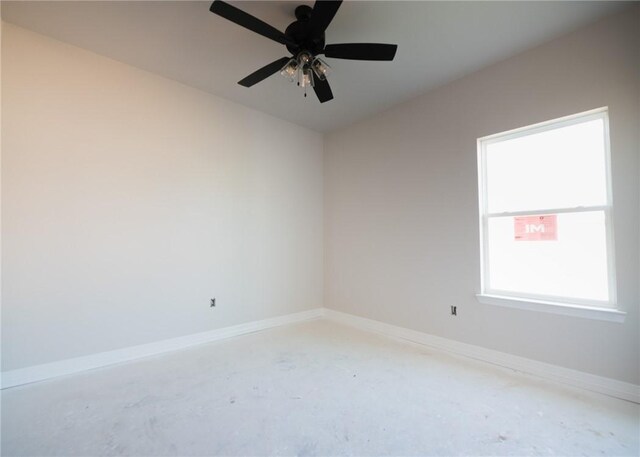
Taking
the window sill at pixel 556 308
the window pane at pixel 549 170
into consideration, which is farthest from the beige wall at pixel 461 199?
the window pane at pixel 549 170

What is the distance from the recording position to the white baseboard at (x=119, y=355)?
2.33 meters

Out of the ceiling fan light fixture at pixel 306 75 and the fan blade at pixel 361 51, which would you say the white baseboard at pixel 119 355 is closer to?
the ceiling fan light fixture at pixel 306 75

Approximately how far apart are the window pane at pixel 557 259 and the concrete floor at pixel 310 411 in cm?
79

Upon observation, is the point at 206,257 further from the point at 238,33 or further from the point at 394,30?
the point at 394,30

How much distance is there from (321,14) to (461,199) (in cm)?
224

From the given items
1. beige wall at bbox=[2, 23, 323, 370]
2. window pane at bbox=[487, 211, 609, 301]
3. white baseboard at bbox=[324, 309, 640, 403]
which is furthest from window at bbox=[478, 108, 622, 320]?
beige wall at bbox=[2, 23, 323, 370]

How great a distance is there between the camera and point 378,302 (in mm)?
3834

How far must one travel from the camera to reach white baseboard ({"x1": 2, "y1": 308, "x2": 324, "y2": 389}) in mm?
2328

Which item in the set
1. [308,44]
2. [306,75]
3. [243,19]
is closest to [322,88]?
[306,75]

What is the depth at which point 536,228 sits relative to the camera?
8.71ft

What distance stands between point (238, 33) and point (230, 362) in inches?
117

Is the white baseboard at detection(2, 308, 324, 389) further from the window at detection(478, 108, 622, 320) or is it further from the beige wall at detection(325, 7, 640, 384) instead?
the window at detection(478, 108, 622, 320)

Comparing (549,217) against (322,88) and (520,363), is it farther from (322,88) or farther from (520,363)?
(322,88)

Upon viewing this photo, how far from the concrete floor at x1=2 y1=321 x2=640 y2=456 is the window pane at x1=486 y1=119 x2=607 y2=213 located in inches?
61.6
